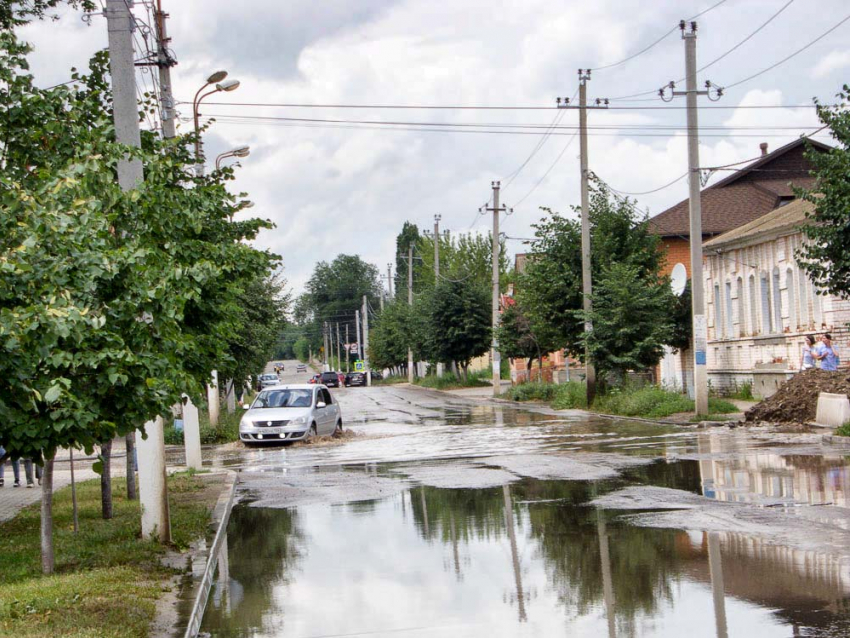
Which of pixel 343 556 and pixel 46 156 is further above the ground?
pixel 46 156

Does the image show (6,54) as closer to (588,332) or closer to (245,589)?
(245,589)

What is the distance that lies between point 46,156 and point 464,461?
12.1 meters

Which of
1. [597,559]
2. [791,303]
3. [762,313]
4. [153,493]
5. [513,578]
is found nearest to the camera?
[513,578]

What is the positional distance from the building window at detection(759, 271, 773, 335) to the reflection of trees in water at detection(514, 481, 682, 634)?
2737 centimetres

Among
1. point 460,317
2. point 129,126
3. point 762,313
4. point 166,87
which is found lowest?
point 762,313

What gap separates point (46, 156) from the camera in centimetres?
1041

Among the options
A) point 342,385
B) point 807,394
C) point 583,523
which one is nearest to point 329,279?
point 342,385

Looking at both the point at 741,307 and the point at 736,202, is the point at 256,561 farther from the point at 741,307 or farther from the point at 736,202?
the point at 736,202

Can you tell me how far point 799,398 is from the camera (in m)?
24.9

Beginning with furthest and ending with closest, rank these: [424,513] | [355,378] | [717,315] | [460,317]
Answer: [355,378] < [460,317] < [717,315] < [424,513]

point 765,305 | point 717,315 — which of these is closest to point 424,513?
point 765,305

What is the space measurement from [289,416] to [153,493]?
1630cm

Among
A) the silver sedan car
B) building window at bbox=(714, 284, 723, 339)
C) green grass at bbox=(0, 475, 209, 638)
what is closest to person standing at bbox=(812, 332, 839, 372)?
the silver sedan car

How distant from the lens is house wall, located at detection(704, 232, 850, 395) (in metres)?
34.8
